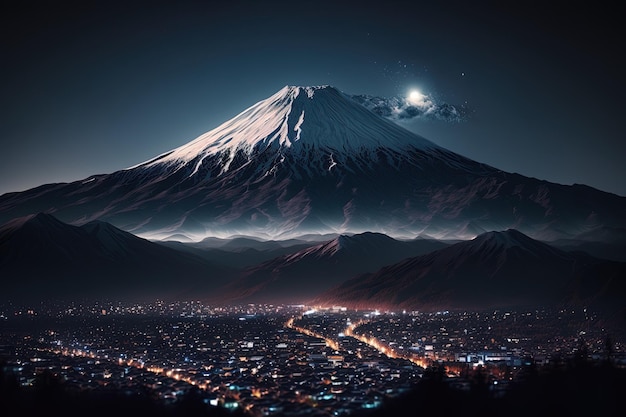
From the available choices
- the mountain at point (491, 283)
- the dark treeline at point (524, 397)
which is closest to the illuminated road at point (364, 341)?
the dark treeline at point (524, 397)

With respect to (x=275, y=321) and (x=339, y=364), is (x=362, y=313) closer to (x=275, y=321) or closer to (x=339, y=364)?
(x=275, y=321)

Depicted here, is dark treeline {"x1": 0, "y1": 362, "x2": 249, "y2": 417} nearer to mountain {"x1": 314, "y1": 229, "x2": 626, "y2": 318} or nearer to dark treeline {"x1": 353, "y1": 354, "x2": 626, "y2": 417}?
dark treeline {"x1": 353, "y1": 354, "x2": 626, "y2": 417}

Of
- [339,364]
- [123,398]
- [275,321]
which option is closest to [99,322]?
[275,321]

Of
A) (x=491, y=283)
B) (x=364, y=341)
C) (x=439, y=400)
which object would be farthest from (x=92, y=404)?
(x=491, y=283)

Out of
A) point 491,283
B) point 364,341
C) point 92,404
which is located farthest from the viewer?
point 491,283

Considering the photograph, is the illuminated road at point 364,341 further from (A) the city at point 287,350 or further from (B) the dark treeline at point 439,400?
(B) the dark treeline at point 439,400

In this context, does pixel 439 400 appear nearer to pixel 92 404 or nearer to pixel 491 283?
pixel 92 404

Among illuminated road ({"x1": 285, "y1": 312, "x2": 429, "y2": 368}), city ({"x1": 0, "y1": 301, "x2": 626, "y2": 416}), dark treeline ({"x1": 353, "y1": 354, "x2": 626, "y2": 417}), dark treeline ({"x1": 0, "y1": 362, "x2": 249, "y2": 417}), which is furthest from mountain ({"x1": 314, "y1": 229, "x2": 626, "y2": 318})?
dark treeline ({"x1": 0, "y1": 362, "x2": 249, "y2": 417})
